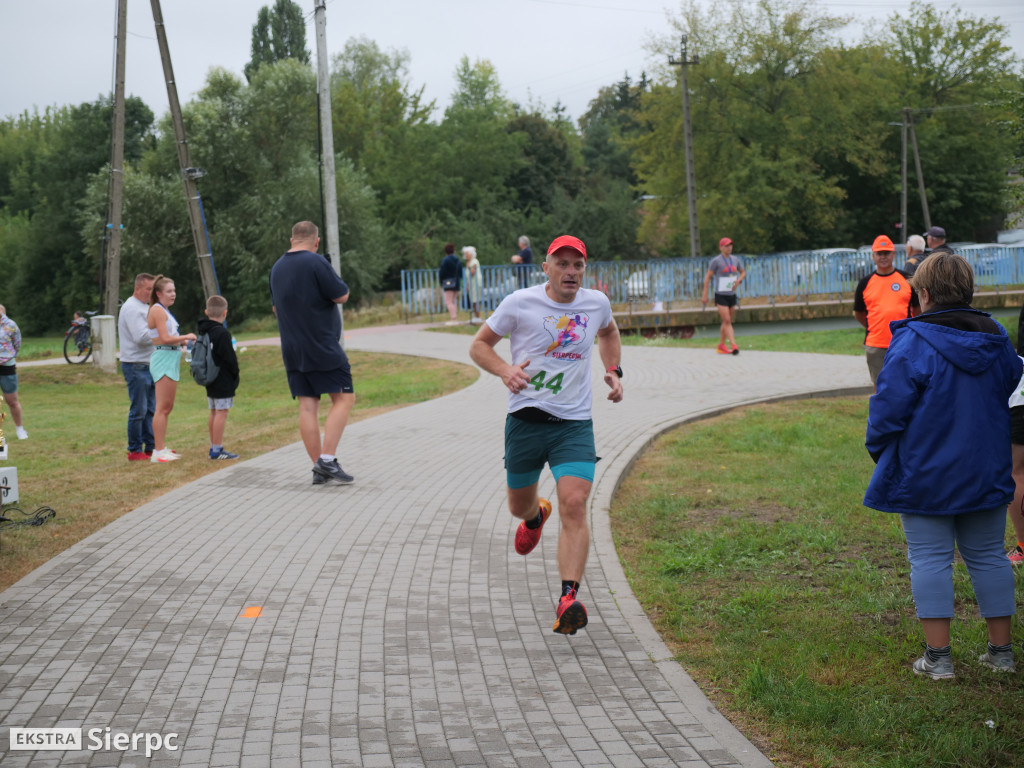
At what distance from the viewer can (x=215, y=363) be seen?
A: 999 cm

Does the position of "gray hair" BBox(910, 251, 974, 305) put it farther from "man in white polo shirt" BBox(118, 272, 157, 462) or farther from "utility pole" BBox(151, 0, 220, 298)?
"utility pole" BBox(151, 0, 220, 298)

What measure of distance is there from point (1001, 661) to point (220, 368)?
25.0 ft

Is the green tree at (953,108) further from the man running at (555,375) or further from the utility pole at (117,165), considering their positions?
the man running at (555,375)

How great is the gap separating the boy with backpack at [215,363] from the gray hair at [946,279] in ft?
23.2

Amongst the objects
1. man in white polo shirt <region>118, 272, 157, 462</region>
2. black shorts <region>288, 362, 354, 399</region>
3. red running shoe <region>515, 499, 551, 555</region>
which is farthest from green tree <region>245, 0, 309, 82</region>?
red running shoe <region>515, 499, 551, 555</region>

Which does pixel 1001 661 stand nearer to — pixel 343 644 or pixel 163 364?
pixel 343 644

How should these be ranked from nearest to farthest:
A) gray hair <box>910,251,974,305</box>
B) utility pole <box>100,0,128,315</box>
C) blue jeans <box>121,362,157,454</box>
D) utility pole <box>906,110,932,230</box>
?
1. gray hair <box>910,251,974,305</box>
2. blue jeans <box>121,362,157,454</box>
3. utility pole <box>100,0,128,315</box>
4. utility pole <box>906,110,932,230</box>

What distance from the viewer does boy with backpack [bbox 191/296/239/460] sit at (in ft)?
32.8

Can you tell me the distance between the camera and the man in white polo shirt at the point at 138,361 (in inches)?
398

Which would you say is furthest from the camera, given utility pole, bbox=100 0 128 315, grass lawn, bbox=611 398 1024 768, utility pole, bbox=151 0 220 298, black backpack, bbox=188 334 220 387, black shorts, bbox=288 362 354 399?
utility pole, bbox=100 0 128 315

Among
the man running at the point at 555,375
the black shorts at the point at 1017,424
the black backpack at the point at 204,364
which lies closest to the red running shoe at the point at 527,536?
the man running at the point at 555,375

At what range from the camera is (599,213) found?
59.9 metres

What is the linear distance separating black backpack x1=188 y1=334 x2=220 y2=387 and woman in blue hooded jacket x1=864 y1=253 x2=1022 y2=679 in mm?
7155

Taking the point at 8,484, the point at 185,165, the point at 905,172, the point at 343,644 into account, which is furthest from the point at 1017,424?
the point at 905,172
